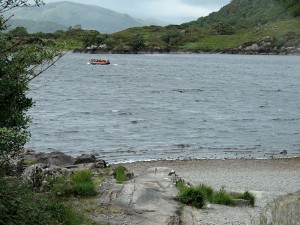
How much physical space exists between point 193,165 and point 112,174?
1171cm

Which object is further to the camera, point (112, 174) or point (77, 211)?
point (112, 174)

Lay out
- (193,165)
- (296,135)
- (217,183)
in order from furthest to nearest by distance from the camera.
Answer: (296,135), (193,165), (217,183)

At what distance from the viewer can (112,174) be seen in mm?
26016

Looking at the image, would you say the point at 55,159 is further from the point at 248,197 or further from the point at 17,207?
the point at 17,207

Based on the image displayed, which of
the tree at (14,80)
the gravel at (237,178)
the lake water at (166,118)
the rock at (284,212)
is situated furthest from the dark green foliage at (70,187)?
the rock at (284,212)

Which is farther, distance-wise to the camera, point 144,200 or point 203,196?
point 203,196

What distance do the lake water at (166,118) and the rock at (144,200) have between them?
6.07 m

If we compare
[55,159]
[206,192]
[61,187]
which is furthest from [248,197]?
[55,159]

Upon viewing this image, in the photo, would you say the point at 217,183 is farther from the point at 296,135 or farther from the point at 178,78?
the point at 178,78

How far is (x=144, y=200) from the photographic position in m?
20.5

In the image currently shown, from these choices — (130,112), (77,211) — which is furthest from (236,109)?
(77,211)

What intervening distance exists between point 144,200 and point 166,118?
136ft

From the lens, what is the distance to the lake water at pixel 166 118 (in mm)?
43969

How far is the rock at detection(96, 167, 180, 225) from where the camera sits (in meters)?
18.9
